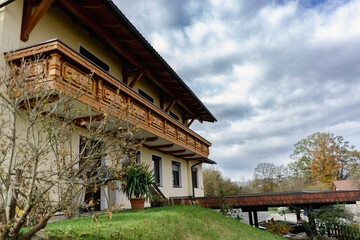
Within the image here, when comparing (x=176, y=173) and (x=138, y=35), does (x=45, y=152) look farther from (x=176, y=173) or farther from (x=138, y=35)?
(x=176, y=173)

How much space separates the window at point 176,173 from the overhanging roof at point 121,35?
4981 millimetres

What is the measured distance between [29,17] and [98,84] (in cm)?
269

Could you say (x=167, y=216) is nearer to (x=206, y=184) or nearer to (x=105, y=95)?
(x=105, y=95)

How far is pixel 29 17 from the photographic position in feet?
24.7

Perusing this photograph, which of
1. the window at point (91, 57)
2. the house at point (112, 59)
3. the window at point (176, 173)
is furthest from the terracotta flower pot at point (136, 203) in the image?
the window at point (176, 173)

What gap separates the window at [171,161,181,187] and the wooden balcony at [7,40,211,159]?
4242 mm

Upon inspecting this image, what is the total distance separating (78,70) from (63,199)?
4045mm

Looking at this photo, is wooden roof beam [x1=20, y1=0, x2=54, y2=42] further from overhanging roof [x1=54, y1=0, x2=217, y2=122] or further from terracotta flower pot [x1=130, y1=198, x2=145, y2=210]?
terracotta flower pot [x1=130, y1=198, x2=145, y2=210]

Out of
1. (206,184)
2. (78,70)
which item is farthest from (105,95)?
(206,184)

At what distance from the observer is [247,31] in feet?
30.1

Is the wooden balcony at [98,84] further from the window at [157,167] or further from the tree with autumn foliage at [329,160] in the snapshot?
the tree with autumn foliage at [329,160]

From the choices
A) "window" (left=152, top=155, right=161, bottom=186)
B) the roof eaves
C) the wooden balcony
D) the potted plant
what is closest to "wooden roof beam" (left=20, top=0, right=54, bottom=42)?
the wooden balcony

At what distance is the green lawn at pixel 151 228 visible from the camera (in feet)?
16.6

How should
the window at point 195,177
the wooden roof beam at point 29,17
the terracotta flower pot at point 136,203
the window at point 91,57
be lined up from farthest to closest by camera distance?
1. the window at point 195,177
2. the window at point 91,57
3. the terracotta flower pot at point 136,203
4. the wooden roof beam at point 29,17
